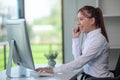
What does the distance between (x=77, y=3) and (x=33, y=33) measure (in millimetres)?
912

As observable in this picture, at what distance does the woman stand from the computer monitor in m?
0.20

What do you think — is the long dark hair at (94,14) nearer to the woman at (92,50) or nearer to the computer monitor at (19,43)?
the woman at (92,50)

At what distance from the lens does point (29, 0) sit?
4.09m

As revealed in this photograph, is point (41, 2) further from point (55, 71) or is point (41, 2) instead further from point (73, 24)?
point (55, 71)

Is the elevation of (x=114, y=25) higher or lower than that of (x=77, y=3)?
lower

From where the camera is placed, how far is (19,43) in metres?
2.15

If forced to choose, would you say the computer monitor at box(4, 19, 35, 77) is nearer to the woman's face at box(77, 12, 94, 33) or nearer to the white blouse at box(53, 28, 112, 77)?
the white blouse at box(53, 28, 112, 77)

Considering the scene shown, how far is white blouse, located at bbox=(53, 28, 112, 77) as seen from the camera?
224cm

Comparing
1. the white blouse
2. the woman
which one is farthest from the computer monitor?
the white blouse

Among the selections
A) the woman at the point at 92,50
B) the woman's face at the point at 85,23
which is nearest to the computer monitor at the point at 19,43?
the woman at the point at 92,50

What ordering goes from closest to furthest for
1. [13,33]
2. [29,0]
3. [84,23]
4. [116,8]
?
[13,33] < [84,23] < [116,8] < [29,0]

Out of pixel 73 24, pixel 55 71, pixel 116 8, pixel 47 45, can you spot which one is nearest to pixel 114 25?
pixel 116 8

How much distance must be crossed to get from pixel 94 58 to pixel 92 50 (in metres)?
0.10

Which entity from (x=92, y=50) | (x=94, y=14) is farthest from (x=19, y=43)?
→ (x=94, y=14)
